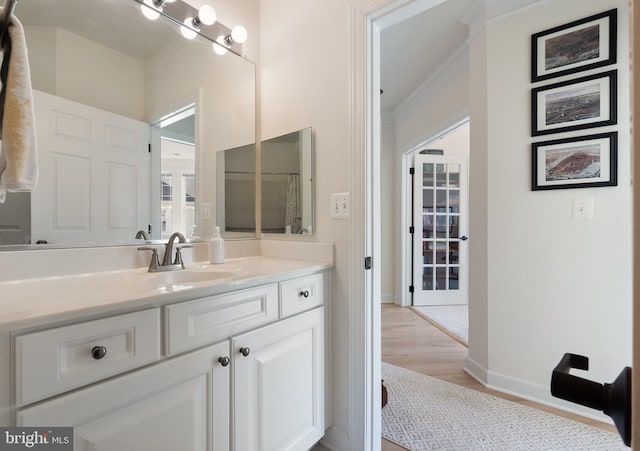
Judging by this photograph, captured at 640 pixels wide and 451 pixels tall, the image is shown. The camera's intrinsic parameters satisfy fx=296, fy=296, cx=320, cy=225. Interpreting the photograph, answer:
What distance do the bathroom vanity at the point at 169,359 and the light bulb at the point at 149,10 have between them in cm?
117

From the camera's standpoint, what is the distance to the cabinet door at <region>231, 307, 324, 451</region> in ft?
3.38

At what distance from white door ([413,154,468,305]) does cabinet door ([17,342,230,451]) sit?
3.43 m

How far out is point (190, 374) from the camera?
34.8 inches

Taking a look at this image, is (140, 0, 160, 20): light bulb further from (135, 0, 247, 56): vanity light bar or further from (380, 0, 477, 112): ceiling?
(380, 0, 477, 112): ceiling

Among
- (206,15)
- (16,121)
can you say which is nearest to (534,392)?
(16,121)

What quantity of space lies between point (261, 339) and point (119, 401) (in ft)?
1.51

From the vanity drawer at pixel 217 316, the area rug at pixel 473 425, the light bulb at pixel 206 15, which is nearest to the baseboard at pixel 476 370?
the area rug at pixel 473 425

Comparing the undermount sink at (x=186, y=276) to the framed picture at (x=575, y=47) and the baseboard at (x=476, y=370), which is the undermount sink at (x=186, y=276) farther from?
the framed picture at (x=575, y=47)

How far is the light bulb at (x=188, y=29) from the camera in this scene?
1.49 m

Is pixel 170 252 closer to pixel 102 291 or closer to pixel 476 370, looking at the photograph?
pixel 102 291

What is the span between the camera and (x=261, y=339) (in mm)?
1102

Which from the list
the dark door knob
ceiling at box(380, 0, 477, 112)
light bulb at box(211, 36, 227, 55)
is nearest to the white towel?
light bulb at box(211, 36, 227, 55)

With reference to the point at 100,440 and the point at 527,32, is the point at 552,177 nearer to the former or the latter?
the point at 527,32

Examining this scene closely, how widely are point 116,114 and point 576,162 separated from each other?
96.5 inches
